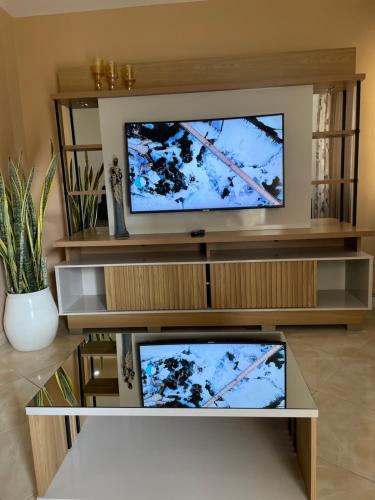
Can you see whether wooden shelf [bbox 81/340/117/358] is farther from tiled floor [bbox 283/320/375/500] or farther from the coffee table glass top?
tiled floor [bbox 283/320/375/500]

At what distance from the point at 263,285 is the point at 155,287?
27.8 inches

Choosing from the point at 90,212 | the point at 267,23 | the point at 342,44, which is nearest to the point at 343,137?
Result: the point at 342,44

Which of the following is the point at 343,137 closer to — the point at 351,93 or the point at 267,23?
the point at 351,93

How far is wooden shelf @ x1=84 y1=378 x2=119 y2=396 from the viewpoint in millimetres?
1352

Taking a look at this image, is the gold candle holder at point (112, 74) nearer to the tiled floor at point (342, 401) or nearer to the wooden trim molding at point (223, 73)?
the wooden trim molding at point (223, 73)

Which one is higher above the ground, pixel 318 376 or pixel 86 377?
pixel 86 377

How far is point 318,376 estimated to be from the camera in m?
2.03

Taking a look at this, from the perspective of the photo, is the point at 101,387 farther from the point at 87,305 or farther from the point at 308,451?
the point at 87,305

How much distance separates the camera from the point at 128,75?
274 cm

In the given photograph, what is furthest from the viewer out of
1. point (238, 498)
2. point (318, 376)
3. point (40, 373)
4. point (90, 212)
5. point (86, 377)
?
point (90, 212)

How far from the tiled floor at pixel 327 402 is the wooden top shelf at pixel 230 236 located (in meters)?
0.64

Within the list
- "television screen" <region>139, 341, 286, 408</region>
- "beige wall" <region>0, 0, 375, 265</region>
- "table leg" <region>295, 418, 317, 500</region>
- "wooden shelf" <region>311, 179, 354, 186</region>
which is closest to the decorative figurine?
"beige wall" <region>0, 0, 375, 265</region>

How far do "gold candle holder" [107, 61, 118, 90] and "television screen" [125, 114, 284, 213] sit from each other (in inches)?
12.7

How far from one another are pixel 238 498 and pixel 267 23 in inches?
112
